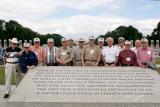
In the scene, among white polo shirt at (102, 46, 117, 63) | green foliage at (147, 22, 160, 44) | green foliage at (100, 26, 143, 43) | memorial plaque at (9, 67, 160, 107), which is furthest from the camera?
green foliage at (147, 22, 160, 44)

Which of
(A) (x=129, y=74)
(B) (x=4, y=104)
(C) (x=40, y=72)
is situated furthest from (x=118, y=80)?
(B) (x=4, y=104)

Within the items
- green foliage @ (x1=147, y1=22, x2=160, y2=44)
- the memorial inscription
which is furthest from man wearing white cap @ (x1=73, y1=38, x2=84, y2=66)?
green foliage @ (x1=147, y1=22, x2=160, y2=44)

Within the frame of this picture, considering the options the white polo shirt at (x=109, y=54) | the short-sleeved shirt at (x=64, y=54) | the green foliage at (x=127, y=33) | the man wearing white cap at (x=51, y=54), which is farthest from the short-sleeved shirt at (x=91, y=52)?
the green foliage at (x=127, y=33)

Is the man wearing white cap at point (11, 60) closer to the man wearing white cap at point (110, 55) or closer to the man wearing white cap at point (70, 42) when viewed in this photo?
the man wearing white cap at point (70, 42)

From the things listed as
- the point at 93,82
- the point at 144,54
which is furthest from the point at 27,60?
the point at 144,54

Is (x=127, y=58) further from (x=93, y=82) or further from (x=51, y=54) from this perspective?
(x=51, y=54)

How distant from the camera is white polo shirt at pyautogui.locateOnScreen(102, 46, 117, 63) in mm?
12602

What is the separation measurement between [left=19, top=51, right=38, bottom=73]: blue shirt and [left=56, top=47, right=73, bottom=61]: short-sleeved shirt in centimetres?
70

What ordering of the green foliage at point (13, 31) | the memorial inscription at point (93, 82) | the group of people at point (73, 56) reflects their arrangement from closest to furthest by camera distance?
the memorial inscription at point (93, 82) → the group of people at point (73, 56) → the green foliage at point (13, 31)

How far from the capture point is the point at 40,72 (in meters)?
11.6

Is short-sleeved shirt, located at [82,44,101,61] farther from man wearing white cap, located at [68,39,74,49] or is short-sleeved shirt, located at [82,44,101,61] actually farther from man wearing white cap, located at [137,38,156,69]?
man wearing white cap, located at [137,38,156,69]

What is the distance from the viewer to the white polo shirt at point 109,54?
12602 mm

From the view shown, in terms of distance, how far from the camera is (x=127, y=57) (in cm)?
1234

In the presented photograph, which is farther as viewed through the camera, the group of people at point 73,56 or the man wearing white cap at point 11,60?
the man wearing white cap at point 11,60
